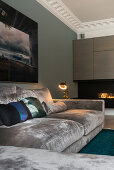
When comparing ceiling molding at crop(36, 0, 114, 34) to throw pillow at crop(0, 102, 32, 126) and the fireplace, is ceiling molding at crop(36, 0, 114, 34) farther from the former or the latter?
throw pillow at crop(0, 102, 32, 126)

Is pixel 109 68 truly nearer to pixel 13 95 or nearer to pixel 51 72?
pixel 51 72

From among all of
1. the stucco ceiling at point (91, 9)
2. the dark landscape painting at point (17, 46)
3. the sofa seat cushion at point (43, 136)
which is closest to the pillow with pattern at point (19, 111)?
the sofa seat cushion at point (43, 136)

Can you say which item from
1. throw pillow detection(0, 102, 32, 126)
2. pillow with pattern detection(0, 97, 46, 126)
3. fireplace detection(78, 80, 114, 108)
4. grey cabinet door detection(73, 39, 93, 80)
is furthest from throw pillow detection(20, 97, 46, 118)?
fireplace detection(78, 80, 114, 108)

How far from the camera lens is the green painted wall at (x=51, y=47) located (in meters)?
3.71

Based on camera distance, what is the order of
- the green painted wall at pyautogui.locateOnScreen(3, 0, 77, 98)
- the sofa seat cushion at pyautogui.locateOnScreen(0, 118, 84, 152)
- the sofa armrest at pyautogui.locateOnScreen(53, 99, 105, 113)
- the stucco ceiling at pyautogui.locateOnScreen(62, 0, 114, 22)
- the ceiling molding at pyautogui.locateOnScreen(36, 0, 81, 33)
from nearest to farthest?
the sofa seat cushion at pyautogui.locateOnScreen(0, 118, 84, 152), the sofa armrest at pyautogui.locateOnScreen(53, 99, 105, 113), the green painted wall at pyautogui.locateOnScreen(3, 0, 77, 98), the ceiling molding at pyautogui.locateOnScreen(36, 0, 81, 33), the stucco ceiling at pyautogui.locateOnScreen(62, 0, 114, 22)

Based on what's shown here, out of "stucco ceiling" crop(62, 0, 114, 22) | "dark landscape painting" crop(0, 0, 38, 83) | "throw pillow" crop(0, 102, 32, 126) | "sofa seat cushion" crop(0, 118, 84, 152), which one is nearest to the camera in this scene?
"sofa seat cushion" crop(0, 118, 84, 152)

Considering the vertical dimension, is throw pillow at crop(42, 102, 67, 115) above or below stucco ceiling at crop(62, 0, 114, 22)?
below

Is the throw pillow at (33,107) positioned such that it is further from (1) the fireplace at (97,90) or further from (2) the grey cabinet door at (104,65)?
(1) the fireplace at (97,90)

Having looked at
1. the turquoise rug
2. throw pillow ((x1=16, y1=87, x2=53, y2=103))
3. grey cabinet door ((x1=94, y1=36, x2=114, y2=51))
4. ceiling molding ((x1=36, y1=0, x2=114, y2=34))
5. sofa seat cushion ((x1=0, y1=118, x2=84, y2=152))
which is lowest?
the turquoise rug

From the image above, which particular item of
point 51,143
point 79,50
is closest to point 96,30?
point 79,50

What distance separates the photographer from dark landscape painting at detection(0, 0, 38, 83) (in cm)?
283

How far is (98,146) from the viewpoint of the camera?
2537 millimetres

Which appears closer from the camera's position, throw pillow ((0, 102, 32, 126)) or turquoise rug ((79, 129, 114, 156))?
throw pillow ((0, 102, 32, 126))

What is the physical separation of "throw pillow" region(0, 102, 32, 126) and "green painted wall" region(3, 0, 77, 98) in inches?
48.3
